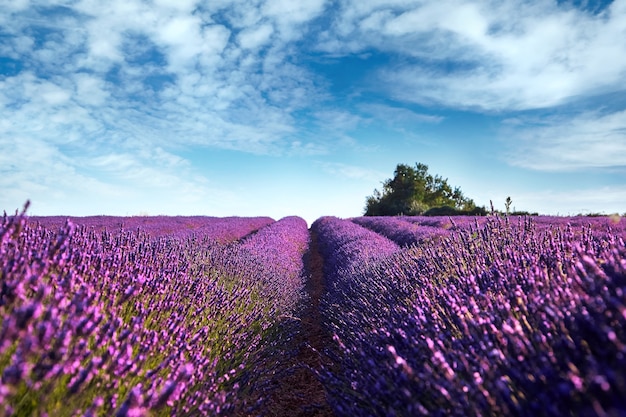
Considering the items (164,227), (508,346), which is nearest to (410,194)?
(164,227)

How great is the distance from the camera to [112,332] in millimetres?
1942

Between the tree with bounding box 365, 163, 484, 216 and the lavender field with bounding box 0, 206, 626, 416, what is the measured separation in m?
34.0

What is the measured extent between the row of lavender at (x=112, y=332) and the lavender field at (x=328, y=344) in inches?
0.4

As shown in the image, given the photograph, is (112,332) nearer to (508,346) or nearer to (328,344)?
(508,346)

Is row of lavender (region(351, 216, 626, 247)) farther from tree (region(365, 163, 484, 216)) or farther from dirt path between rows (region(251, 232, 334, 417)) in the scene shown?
tree (region(365, 163, 484, 216))

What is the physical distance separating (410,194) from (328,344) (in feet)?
125

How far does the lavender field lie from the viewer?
1411 millimetres

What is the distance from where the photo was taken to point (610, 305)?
162 centimetres

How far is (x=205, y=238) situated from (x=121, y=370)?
8.16 metres

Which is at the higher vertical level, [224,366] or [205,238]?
[205,238]

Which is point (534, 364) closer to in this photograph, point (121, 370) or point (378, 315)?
point (121, 370)

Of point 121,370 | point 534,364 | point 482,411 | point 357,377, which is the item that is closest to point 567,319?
point 534,364

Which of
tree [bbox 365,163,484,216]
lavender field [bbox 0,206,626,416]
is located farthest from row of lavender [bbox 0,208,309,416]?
tree [bbox 365,163,484,216]

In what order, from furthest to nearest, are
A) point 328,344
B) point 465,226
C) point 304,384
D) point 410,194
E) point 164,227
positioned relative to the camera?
1. point 410,194
2. point 164,227
3. point 465,226
4. point 328,344
5. point 304,384
